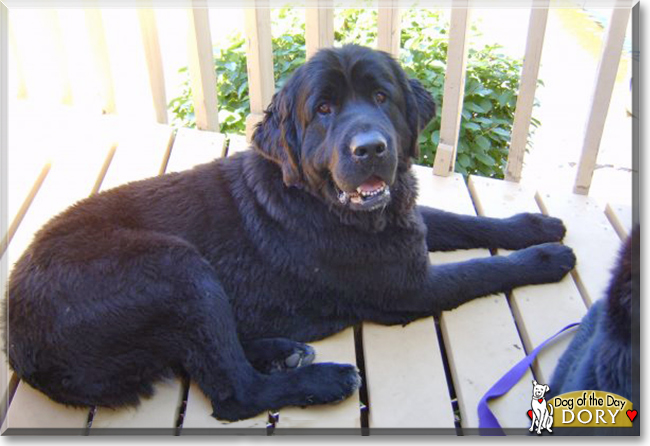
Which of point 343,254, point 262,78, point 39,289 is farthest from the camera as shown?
point 262,78

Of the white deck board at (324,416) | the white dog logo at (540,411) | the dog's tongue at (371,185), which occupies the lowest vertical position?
the white deck board at (324,416)

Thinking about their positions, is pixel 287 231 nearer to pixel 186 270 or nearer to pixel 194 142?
pixel 186 270

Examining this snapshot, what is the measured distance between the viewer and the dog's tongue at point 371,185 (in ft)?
8.73

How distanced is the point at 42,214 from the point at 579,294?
9.63ft

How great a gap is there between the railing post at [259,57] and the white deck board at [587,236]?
1813mm

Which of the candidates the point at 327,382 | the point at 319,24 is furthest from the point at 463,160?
the point at 327,382

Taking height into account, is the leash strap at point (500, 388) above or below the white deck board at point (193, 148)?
below

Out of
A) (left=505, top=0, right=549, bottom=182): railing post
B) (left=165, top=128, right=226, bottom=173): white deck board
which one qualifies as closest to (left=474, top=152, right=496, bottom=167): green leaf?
(left=505, top=0, right=549, bottom=182): railing post

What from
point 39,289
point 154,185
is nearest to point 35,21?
point 154,185

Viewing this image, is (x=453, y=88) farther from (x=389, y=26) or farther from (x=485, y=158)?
(x=485, y=158)

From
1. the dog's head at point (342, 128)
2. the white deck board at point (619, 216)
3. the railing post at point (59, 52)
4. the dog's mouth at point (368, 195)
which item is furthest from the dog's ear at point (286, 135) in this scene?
the railing post at point (59, 52)

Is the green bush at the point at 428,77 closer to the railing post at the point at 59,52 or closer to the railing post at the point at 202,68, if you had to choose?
the railing post at the point at 202,68

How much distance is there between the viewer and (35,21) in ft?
14.1

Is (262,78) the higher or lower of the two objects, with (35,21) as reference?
lower
